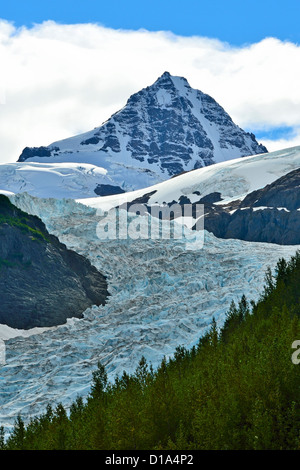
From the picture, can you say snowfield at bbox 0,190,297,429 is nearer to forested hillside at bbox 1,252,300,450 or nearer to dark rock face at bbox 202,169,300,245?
forested hillside at bbox 1,252,300,450

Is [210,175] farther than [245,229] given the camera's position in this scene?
Yes

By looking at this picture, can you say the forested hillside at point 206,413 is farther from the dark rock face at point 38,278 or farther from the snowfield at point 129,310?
the dark rock face at point 38,278

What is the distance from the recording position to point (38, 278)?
260 feet

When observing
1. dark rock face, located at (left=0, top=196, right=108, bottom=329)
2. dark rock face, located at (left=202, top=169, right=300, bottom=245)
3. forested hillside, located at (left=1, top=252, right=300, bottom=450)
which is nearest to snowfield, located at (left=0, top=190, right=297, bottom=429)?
dark rock face, located at (left=0, top=196, right=108, bottom=329)

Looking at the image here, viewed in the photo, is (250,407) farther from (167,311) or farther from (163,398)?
(167,311)

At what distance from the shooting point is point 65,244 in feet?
291

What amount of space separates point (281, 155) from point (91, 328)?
448 feet

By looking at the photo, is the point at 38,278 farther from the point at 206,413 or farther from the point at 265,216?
the point at 265,216

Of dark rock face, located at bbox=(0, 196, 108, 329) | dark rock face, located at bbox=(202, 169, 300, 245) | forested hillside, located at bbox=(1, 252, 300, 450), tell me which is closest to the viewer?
forested hillside, located at bbox=(1, 252, 300, 450)

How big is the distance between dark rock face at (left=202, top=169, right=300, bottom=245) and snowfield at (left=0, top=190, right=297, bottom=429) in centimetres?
3173

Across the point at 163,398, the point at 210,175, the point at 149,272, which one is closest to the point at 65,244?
the point at 149,272

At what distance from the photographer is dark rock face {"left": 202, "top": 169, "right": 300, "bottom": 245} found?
11856cm

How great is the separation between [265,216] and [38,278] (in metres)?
57.6

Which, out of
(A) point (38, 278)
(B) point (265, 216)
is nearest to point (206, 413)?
(A) point (38, 278)
